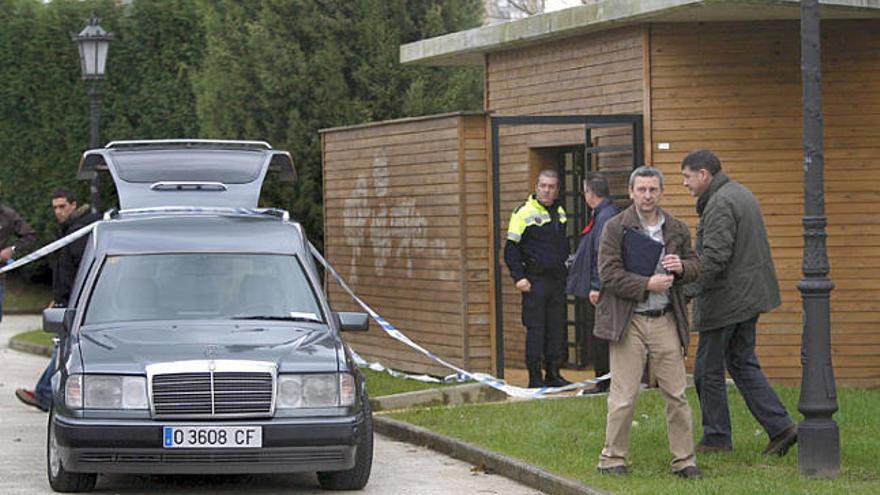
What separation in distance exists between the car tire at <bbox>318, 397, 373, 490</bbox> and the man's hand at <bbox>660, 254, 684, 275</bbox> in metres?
2.00

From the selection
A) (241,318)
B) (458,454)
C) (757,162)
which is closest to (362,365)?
(757,162)

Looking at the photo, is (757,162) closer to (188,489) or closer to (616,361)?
(616,361)

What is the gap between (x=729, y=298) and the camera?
11477 mm

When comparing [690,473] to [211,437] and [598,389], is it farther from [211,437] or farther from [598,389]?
[598,389]

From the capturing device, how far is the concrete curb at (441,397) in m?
15.0

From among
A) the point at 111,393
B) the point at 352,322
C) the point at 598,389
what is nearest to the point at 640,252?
the point at 352,322

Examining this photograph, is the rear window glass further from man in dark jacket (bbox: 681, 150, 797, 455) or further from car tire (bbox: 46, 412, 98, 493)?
man in dark jacket (bbox: 681, 150, 797, 455)

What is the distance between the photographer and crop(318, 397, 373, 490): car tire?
10.7m

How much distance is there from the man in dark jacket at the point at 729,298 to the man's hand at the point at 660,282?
1011mm

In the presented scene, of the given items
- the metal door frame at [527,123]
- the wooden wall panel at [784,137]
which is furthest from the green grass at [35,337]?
the wooden wall panel at [784,137]

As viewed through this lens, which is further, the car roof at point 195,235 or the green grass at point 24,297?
the green grass at point 24,297

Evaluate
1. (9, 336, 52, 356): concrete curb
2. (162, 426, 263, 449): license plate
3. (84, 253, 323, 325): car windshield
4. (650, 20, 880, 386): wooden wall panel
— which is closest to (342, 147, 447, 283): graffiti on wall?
(650, 20, 880, 386): wooden wall panel

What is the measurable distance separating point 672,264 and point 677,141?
18.4 feet

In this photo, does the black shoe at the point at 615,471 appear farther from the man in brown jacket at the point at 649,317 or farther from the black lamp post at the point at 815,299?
the black lamp post at the point at 815,299
